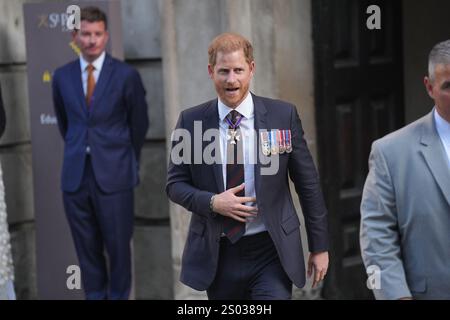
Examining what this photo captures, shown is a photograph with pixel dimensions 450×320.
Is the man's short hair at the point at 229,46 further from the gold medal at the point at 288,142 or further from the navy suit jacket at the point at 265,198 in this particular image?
the gold medal at the point at 288,142

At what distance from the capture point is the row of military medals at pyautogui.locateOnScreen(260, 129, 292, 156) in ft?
17.8

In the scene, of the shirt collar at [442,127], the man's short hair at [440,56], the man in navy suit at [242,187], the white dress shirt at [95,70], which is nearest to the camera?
the man's short hair at [440,56]

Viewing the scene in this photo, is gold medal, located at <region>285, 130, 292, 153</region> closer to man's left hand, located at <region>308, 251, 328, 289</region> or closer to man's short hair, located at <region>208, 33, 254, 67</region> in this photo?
man's short hair, located at <region>208, 33, 254, 67</region>

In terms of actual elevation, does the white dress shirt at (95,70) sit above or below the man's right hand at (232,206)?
above

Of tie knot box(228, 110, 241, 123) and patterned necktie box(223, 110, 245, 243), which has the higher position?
tie knot box(228, 110, 241, 123)

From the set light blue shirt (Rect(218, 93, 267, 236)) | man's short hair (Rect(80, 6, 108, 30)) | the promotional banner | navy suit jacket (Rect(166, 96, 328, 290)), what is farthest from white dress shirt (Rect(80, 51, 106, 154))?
light blue shirt (Rect(218, 93, 267, 236))

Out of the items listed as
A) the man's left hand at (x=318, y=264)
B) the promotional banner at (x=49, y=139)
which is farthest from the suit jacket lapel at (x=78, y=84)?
the man's left hand at (x=318, y=264)

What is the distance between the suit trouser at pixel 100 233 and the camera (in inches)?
311

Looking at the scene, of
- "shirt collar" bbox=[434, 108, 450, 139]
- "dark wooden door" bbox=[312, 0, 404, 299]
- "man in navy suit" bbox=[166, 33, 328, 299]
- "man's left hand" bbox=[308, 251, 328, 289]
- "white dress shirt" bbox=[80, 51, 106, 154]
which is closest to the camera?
"shirt collar" bbox=[434, 108, 450, 139]

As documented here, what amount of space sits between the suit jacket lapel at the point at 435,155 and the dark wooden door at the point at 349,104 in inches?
130

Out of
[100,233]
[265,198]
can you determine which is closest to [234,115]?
[265,198]

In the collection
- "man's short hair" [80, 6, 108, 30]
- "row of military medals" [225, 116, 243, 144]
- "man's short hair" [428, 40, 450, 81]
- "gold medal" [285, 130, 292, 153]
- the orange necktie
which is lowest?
"gold medal" [285, 130, 292, 153]
